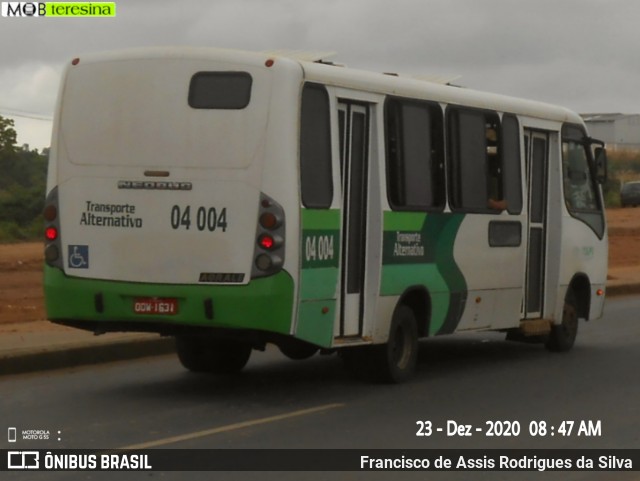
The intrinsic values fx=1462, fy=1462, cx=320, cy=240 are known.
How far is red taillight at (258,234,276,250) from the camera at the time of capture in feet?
38.6

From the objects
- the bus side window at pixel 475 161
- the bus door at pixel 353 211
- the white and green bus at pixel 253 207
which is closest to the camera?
the white and green bus at pixel 253 207

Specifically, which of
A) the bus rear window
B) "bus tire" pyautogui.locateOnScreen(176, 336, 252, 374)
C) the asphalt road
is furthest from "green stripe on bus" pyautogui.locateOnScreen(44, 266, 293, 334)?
"bus tire" pyautogui.locateOnScreen(176, 336, 252, 374)

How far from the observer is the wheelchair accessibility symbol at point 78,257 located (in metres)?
12.4

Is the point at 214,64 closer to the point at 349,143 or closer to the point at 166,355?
the point at 349,143

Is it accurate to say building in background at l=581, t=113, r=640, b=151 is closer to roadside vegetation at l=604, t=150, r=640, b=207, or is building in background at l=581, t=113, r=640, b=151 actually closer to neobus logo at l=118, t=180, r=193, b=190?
roadside vegetation at l=604, t=150, r=640, b=207

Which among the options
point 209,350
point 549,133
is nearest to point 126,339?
point 209,350

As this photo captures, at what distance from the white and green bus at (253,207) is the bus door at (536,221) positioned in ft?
6.13

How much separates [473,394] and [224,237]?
2.85 metres

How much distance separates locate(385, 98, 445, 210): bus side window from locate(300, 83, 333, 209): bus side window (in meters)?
1.02

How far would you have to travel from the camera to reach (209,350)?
13961mm

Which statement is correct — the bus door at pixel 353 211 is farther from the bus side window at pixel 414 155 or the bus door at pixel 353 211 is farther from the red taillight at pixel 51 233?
the red taillight at pixel 51 233

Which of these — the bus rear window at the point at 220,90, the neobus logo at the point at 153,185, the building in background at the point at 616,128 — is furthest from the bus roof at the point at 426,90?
the building in background at the point at 616,128

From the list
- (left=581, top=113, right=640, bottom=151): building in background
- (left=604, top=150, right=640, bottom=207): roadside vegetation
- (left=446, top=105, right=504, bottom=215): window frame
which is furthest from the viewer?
(left=581, top=113, right=640, bottom=151): building in background

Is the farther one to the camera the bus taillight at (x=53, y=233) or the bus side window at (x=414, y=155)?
the bus side window at (x=414, y=155)
